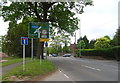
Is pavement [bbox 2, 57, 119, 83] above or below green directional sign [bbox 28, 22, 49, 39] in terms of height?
below

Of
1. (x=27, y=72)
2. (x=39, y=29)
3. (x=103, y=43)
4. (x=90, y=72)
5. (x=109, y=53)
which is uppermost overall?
(x=39, y=29)

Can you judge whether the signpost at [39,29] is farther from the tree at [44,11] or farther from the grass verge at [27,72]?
the grass verge at [27,72]

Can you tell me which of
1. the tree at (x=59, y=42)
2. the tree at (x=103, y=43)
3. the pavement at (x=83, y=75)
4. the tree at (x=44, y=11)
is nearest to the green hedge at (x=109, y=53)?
the tree at (x=44, y=11)

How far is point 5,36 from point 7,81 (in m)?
47.9

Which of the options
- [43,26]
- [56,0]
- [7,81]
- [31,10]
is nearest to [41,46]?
[43,26]

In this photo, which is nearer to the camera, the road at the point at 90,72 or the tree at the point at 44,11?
the road at the point at 90,72

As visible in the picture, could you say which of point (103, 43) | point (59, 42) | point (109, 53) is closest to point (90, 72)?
point (109, 53)

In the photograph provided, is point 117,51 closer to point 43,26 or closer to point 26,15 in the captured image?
point 43,26

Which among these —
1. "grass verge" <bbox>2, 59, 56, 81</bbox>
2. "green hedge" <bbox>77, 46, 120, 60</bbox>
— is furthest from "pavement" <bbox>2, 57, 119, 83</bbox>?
"green hedge" <bbox>77, 46, 120, 60</bbox>

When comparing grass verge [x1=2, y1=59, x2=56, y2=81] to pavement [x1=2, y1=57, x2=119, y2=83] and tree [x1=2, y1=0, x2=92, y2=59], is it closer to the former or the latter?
pavement [x1=2, y1=57, x2=119, y2=83]

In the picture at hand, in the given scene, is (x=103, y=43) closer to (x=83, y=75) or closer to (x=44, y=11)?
(x=44, y=11)

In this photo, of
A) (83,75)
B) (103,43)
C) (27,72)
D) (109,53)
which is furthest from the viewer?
(103,43)

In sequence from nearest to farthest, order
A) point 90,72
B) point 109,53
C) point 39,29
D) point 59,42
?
point 90,72 < point 39,29 < point 109,53 < point 59,42

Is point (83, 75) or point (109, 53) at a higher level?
point (109, 53)
